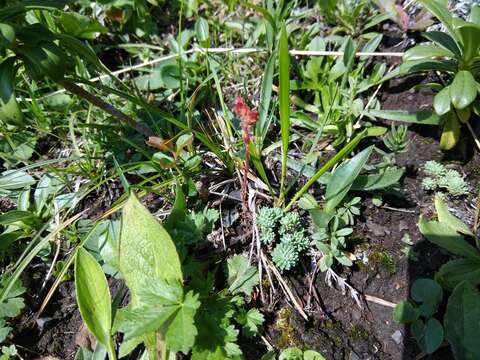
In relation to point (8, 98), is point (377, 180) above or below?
below

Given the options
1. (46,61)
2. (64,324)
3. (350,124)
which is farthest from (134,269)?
(350,124)

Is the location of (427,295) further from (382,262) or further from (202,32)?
(202,32)

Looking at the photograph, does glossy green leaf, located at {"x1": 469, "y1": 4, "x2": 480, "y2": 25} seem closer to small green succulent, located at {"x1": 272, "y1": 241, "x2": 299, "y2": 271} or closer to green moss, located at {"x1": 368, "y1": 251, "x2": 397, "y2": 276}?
green moss, located at {"x1": 368, "y1": 251, "x2": 397, "y2": 276}

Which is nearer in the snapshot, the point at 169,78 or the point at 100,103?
the point at 100,103

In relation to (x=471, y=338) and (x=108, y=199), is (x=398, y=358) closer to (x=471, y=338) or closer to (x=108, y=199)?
(x=471, y=338)

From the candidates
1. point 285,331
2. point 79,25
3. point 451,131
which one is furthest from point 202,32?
point 285,331

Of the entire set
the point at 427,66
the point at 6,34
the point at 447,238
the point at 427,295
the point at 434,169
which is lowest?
the point at 427,295

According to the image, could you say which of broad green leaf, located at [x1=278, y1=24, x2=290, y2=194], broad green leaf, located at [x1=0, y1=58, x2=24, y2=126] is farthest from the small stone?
broad green leaf, located at [x1=0, y1=58, x2=24, y2=126]
